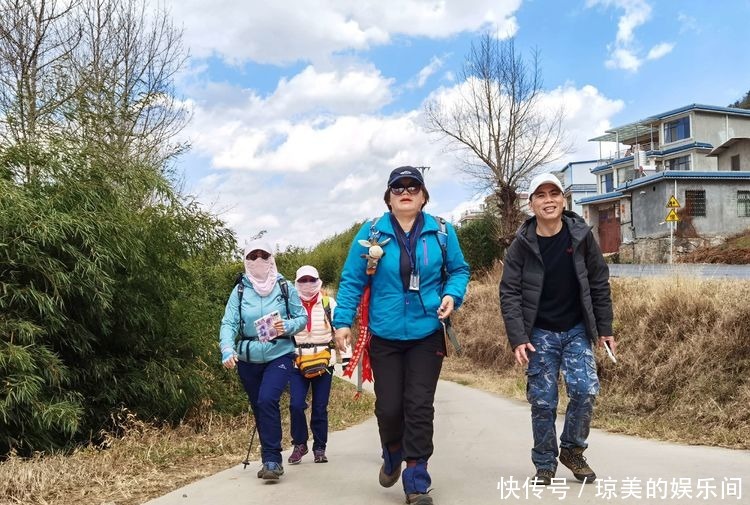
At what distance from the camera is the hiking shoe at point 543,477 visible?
4.26 metres

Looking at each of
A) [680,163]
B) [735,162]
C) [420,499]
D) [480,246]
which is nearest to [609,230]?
[680,163]

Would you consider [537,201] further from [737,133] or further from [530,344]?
[737,133]

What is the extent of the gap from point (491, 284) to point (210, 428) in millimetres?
15664

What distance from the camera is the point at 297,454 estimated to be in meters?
5.78

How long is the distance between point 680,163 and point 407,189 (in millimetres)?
47742

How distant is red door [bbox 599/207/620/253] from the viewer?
4688 cm

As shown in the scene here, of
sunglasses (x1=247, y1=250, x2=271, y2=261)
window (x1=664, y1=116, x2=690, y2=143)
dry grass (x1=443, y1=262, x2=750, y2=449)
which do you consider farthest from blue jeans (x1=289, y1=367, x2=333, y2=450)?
window (x1=664, y1=116, x2=690, y2=143)

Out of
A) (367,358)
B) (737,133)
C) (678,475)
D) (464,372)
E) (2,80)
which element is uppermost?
(737,133)

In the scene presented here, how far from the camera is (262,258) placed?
5.40 meters

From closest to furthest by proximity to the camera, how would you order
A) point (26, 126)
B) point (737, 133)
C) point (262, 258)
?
point (262, 258) → point (26, 126) → point (737, 133)

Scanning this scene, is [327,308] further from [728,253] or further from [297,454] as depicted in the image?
[728,253]

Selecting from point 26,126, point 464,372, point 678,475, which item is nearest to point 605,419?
point 678,475

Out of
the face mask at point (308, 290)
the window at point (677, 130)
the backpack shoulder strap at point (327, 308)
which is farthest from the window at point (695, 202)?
the face mask at point (308, 290)

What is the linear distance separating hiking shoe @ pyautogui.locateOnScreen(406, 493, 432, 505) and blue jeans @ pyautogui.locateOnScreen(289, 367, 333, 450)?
6.89ft
